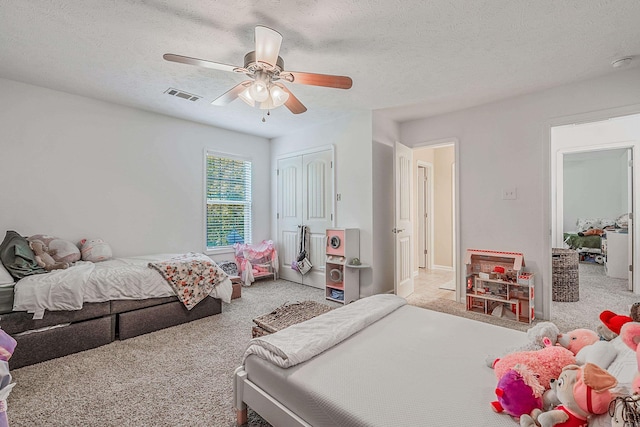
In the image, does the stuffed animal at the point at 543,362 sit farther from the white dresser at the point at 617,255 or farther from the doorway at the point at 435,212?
the white dresser at the point at 617,255

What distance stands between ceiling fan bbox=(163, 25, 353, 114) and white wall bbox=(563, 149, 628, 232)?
6.61 meters

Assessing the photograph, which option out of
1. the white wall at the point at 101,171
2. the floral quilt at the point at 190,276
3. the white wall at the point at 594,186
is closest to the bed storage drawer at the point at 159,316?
the floral quilt at the point at 190,276

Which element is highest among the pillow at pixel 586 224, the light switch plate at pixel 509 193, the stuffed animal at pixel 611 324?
the light switch plate at pixel 509 193

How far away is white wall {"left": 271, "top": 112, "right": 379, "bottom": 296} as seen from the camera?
13.1 ft

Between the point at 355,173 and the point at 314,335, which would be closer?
the point at 314,335

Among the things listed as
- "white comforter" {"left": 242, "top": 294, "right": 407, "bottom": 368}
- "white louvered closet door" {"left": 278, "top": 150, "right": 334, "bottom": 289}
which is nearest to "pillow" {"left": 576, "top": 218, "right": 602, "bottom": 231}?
"white louvered closet door" {"left": 278, "top": 150, "right": 334, "bottom": 289}

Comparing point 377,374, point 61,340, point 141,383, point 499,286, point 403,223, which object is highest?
point 403,223

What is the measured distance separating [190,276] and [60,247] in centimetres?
136

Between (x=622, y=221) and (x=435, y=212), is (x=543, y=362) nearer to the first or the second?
(x=435, y=212)

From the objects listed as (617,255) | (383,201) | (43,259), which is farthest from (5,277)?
(617,255)

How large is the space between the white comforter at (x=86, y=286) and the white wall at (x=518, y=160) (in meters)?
3.79

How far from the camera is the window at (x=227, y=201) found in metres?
4.73

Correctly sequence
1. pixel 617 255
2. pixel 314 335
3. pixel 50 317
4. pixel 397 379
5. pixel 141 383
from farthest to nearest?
pixel 617 255 → pixel 50 317 → pixel 141 383 → pixel 314 335 → pixel 397 379

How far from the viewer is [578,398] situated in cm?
91
